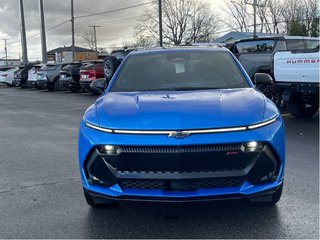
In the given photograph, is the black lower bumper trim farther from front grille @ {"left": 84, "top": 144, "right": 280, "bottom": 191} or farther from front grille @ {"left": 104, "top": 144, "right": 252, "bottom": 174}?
front grille @ {"left": 104, "top": 144, "right": 252, "bottom": 174}

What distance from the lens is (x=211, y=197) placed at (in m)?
3.26

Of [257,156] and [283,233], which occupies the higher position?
[257,156]

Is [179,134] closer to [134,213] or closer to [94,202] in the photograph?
[134,213]

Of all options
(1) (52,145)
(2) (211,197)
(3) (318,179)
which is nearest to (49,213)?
(2) (211,197)

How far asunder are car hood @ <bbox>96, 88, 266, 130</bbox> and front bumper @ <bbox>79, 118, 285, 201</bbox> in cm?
11

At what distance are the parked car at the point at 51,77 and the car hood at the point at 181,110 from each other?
66.1ft

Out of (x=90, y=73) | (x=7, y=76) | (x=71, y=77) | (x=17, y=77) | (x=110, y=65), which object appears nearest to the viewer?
(x=110, y=65)

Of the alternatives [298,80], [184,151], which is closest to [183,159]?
[184,151]

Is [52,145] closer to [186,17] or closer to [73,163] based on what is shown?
[73,163]

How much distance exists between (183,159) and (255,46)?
31.6ft

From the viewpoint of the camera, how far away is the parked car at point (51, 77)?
76.6 ft

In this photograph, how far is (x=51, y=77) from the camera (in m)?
23.5

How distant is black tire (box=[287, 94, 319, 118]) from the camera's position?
31.0 feet

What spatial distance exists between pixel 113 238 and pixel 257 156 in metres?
1.39
